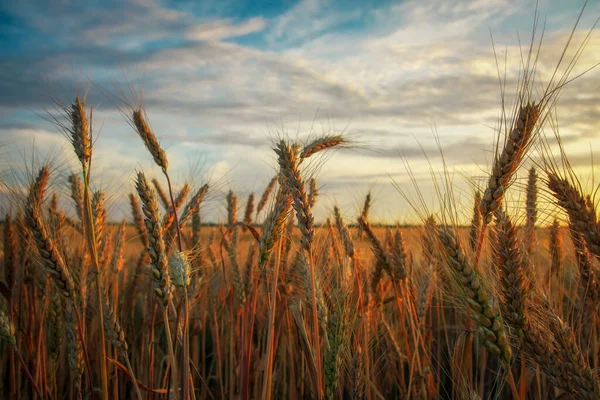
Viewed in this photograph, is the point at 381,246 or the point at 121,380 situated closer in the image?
the point at 381,246

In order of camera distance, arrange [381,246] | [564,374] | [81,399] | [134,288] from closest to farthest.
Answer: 1. [564,374]
2. [81,399]
3. [381,246]
4. [134,288]

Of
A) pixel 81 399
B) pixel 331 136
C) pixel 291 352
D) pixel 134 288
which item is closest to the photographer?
pixel 81 399

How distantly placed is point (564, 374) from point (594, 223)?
0.73 metres

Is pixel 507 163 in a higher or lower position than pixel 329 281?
higher

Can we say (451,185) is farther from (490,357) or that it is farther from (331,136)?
(490,357)

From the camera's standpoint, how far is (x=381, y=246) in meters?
3.45

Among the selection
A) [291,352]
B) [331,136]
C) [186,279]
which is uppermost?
[331,136]

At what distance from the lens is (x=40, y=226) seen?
2389mm

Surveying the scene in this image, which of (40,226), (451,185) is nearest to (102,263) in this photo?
(40,226)

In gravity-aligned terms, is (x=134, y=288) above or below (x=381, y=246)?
below

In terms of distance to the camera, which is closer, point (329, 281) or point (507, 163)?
point (507, 163)

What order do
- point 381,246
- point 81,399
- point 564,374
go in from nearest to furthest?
point 564,374 → point 81,399 → point 381,246

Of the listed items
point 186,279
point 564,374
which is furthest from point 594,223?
point 186,279

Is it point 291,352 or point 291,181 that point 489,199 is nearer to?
point 291,181
